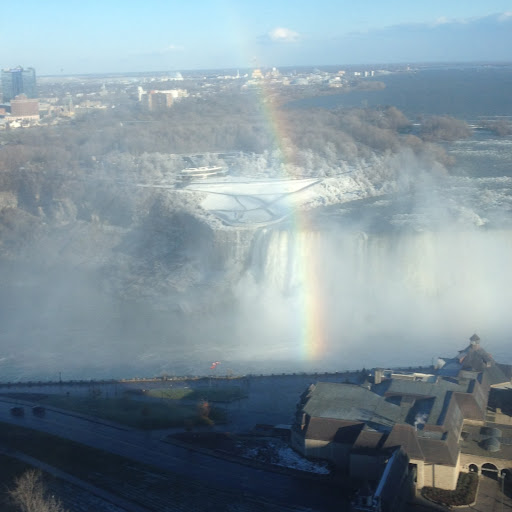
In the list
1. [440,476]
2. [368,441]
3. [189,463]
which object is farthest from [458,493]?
[189,463]

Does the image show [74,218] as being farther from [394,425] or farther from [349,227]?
[394,425]

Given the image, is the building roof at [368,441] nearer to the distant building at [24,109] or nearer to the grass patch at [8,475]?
the grass patch at [8,475]

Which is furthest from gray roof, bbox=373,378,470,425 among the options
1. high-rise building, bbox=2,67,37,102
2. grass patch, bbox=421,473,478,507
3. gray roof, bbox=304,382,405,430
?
high-rise building, bbox=2,67,37,102

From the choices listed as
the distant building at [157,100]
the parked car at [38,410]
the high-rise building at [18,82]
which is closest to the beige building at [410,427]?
the parked car at [38,410]

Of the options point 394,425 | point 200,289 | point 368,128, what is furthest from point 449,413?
point 368,128

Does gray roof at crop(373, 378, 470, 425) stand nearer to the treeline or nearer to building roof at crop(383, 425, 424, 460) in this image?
building roof at crop(383, 425, 424, 460)

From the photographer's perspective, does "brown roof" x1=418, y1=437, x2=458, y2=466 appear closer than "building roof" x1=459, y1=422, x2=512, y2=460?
Yes
